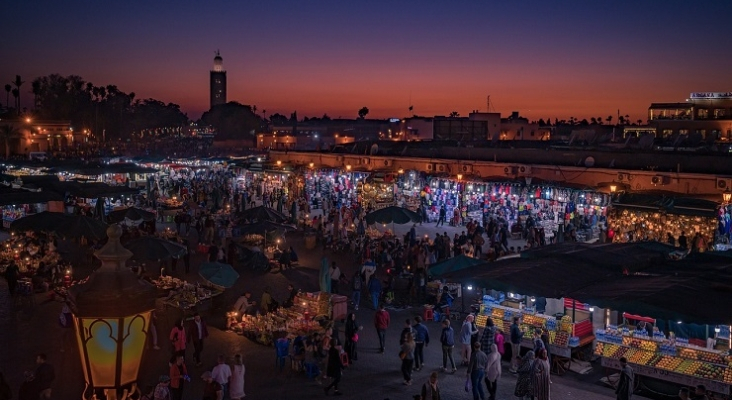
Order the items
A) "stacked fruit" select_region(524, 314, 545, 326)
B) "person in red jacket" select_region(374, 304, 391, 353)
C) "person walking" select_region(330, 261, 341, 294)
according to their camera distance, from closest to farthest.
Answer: "stacked fruit" select_region(524, 314, 545, 326) → "person in red jacket" select_region(374, 304, 391, 353) → "person walking" select_region(330, 261, 341, 294)

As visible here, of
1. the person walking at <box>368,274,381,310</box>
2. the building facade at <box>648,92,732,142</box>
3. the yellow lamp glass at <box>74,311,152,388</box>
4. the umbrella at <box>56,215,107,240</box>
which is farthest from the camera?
the building facade at <box>648,92,732,142</box>

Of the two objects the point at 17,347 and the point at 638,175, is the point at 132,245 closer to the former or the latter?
the point at 17,347

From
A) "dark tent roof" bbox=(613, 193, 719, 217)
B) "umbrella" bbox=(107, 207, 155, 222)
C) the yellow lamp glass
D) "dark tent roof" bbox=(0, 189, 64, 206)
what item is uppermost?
the yellow lamp glass

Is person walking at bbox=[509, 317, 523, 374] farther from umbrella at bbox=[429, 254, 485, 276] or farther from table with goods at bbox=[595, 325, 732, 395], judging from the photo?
umbrella at bbox=[429, 254, 485, 276]

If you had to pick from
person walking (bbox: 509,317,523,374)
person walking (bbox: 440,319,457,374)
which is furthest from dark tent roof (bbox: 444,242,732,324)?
person walking (bbox: 440,319,457,374)

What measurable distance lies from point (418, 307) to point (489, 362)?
618 centimetres

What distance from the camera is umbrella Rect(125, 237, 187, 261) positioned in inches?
670

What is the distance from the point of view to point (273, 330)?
13844 millimetres

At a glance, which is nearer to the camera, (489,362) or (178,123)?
(489,362)

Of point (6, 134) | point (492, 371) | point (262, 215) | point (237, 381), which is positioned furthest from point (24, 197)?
point (6, 134)

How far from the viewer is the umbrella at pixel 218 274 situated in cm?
1599

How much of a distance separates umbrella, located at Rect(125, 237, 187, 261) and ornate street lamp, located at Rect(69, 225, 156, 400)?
1383 centimetres

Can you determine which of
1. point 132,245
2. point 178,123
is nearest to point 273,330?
point 132,245

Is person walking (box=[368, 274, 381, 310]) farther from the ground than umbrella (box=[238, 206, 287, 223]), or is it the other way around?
umbrella (box=[238, 206, 287, 223])
